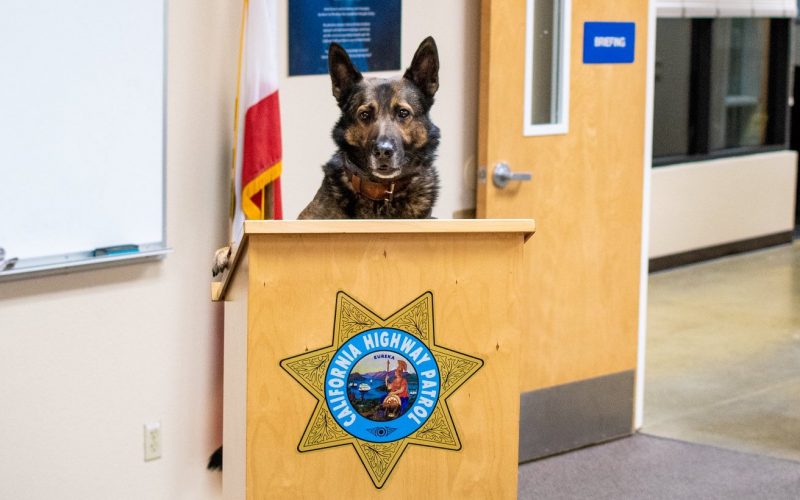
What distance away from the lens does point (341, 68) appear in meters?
2.11

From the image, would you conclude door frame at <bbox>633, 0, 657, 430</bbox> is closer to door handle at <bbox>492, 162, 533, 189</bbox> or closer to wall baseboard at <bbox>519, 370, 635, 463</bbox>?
wall baseboard at <bbox>519, 370, 635, 463</bbox>

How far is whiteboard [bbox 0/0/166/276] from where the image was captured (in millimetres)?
2768

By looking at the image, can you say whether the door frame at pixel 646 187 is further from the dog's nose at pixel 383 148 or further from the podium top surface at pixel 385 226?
the podium top surface at pixel 385 226

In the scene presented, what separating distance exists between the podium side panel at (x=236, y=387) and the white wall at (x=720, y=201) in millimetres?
5649

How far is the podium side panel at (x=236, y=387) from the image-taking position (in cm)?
182

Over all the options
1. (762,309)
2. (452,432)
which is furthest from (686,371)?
(452,432)

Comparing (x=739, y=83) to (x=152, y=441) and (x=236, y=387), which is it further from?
(x=236, y=387)

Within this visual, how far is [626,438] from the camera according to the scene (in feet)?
14.2

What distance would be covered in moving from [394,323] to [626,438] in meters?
2.75

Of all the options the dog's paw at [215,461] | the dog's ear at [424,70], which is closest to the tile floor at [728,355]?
the dog's paw at [215,461]

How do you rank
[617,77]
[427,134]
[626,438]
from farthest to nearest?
[626,438] → [617,77] → [427,134]

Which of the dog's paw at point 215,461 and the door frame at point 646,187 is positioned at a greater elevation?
the door frame at point 646,187

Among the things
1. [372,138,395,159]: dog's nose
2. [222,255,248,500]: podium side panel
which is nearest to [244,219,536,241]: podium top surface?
[222,255,248,500]: podium side panel

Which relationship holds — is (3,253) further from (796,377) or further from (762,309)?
(762,309)
